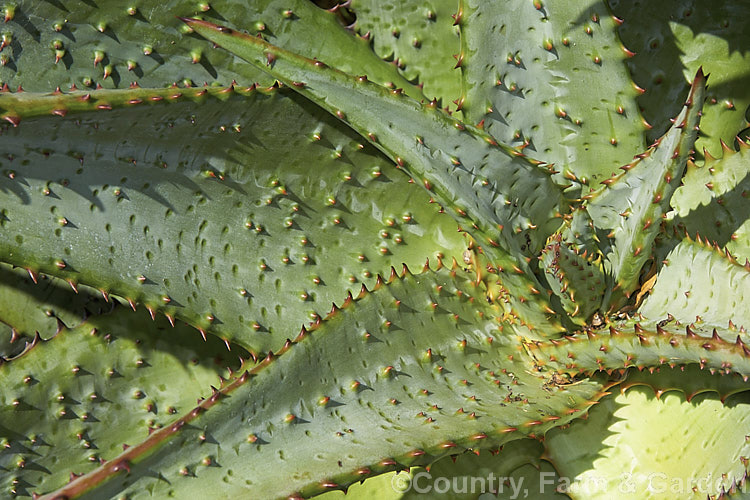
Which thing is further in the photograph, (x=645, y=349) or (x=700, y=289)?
(x=700, y=289)

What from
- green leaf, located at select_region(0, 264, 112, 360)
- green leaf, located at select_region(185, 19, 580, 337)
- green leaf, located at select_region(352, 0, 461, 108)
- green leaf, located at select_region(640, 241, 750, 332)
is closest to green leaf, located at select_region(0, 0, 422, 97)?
green leaf, located at select_region(352, 0, 461, 108)

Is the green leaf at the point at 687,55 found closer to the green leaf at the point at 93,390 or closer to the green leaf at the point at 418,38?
the green leaf at the point at 418,38

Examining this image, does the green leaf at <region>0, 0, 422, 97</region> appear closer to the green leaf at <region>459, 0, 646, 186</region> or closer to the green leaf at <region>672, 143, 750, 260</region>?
the green leaf at <region>459, 0, 646, 186</region>

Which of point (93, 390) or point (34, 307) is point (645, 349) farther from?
point (34, 307)

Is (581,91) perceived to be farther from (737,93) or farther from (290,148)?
(290,148)

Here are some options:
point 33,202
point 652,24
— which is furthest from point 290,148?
point 652,24

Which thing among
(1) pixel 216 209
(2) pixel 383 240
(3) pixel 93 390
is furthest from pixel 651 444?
(3) pixel 93 390

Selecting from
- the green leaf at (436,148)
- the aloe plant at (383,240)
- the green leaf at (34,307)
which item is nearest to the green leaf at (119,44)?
the aloe plant at (383,240)

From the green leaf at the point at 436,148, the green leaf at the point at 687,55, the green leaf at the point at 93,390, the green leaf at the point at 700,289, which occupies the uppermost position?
the green leaf at the point at 687,55
